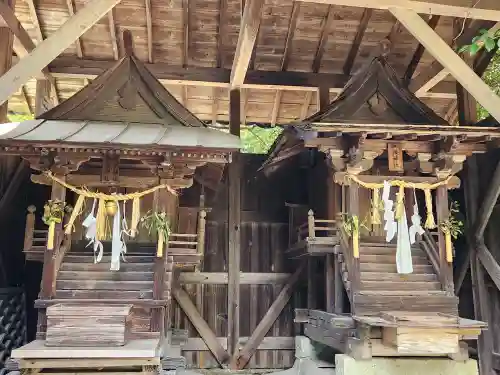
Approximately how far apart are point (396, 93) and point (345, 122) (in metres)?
1.16

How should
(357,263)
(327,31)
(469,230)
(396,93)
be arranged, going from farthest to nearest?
1. (327,31)
2. (469,230)
3. (396,93)
4. (357,263)

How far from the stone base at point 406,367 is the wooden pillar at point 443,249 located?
108 centimetres

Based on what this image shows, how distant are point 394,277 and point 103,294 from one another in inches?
166

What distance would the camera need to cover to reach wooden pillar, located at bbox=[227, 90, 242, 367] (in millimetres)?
9078

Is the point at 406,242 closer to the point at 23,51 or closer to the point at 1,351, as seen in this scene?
the point at 1,351

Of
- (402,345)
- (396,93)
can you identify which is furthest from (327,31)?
(402,345)

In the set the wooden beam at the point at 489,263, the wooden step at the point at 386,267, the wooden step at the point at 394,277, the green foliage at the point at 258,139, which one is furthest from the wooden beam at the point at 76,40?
the green foliage at the point at 258,139

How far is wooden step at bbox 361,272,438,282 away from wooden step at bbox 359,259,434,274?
0.22 ft

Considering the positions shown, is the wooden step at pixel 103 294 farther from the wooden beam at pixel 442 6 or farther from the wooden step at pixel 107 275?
the wooden beam at pixel 442 6

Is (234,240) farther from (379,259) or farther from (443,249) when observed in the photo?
(443,249)

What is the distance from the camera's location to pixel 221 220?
32.2 ft

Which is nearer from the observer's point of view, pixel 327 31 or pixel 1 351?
pixel 1 351

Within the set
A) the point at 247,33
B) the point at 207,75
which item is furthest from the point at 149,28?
the point at 247,33

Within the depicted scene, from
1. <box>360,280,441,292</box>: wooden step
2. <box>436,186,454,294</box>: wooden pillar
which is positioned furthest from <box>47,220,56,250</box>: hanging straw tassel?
<box>436,186,454,294</box>: wooden pillar
